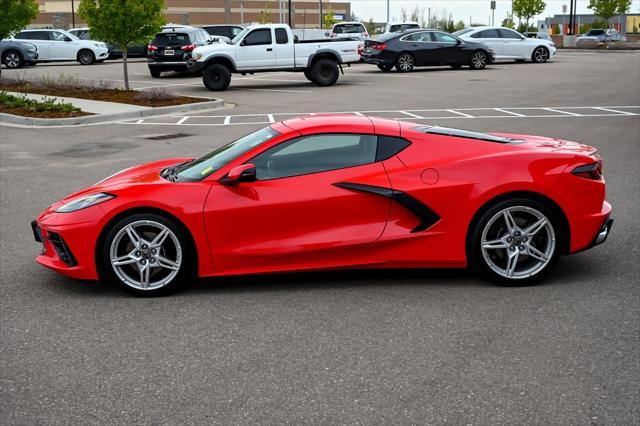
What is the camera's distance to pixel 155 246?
21.0 ft

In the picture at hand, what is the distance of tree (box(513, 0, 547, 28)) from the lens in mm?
72375

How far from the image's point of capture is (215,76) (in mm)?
26266

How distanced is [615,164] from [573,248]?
240 inches

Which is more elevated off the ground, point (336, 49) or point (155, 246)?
point (336, 49)

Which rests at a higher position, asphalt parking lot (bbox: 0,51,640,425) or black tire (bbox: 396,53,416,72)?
black tire (bbox: 396,53,416,72)

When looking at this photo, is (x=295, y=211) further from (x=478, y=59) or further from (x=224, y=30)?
(x=224, y=30)

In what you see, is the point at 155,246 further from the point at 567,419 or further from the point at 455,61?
the point at 455,61

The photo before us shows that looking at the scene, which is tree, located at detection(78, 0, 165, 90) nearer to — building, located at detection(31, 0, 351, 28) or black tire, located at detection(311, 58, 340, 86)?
black tire, located at detection(311, 58, 340, 86)

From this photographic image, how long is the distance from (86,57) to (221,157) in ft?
119

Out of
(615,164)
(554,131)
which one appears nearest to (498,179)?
(615,164)

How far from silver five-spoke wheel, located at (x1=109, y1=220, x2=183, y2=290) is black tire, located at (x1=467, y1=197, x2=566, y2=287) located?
86.8 inches

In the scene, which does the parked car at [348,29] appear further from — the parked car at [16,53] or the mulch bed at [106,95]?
the mulch bed at [106,95]

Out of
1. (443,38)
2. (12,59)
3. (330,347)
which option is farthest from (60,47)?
(330,347)

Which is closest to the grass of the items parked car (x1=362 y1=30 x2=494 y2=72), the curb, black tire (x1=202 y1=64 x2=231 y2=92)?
the curb
